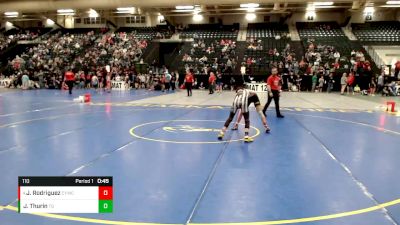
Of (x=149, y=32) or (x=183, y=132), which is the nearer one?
(x=183, y=132)

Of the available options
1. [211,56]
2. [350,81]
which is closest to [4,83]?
[211,56]

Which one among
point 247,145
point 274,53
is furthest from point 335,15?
point 247,145

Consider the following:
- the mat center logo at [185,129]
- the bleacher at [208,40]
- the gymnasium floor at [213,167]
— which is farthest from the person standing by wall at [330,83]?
the mat center logo at [185,129]

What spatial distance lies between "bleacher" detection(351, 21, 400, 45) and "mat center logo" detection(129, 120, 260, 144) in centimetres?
2723

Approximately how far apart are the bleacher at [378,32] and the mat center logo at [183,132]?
1072 inches

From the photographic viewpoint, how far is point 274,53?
98.5 feet

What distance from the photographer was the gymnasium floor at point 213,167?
418 centimetres

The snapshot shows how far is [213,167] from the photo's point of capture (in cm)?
605

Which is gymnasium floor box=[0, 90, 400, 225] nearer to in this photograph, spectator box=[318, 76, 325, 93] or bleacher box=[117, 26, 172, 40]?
spectator box=[318, 76, 325, 93]

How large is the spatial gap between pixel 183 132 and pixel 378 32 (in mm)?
31500

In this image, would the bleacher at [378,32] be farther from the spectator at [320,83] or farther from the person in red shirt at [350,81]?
the person in red shirt at [350,81]

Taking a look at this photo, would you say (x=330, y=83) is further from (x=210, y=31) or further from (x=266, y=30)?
(x=210, y=31)

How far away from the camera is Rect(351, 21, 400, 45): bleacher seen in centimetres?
3260

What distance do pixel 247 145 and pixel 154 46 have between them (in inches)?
1105
